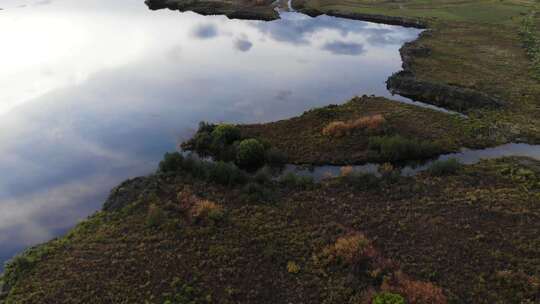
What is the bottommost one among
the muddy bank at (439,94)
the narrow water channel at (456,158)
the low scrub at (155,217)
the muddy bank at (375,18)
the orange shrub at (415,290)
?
the orange shrub at (415,290)

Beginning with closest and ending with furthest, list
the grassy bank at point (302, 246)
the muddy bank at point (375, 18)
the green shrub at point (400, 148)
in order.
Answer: the grassy bank at point (302, 246)
the green shrub at point (400, 148)
the muddy bank at point (375, 18)

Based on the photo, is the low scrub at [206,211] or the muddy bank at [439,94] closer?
the low scrub at [206,211]

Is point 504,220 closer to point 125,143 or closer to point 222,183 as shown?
point 222,183

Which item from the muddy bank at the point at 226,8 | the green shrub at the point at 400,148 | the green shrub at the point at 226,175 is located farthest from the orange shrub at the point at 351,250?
the muddy bank at the point at 226,8

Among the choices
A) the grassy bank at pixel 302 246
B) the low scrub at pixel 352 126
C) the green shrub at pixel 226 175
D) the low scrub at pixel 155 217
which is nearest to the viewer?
the grassy bank at pixel 302 246

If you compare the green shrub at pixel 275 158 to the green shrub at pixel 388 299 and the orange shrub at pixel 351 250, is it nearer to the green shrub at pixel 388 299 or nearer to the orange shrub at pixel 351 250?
the orange shrub at pixel 351 250

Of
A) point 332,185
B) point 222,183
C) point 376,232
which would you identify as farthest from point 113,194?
point 376,232

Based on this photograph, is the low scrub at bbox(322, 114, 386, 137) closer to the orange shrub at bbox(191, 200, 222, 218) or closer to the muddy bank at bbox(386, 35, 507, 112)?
the muddy bank at bbox(386, 35, 507, 112)

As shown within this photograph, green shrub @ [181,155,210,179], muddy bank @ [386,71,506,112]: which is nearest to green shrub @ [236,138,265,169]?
green shrub @ [181,155,210,179]

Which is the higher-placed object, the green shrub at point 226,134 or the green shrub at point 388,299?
the green shrub at point 226,134

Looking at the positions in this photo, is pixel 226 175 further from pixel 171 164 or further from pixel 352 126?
pixel 352 126
